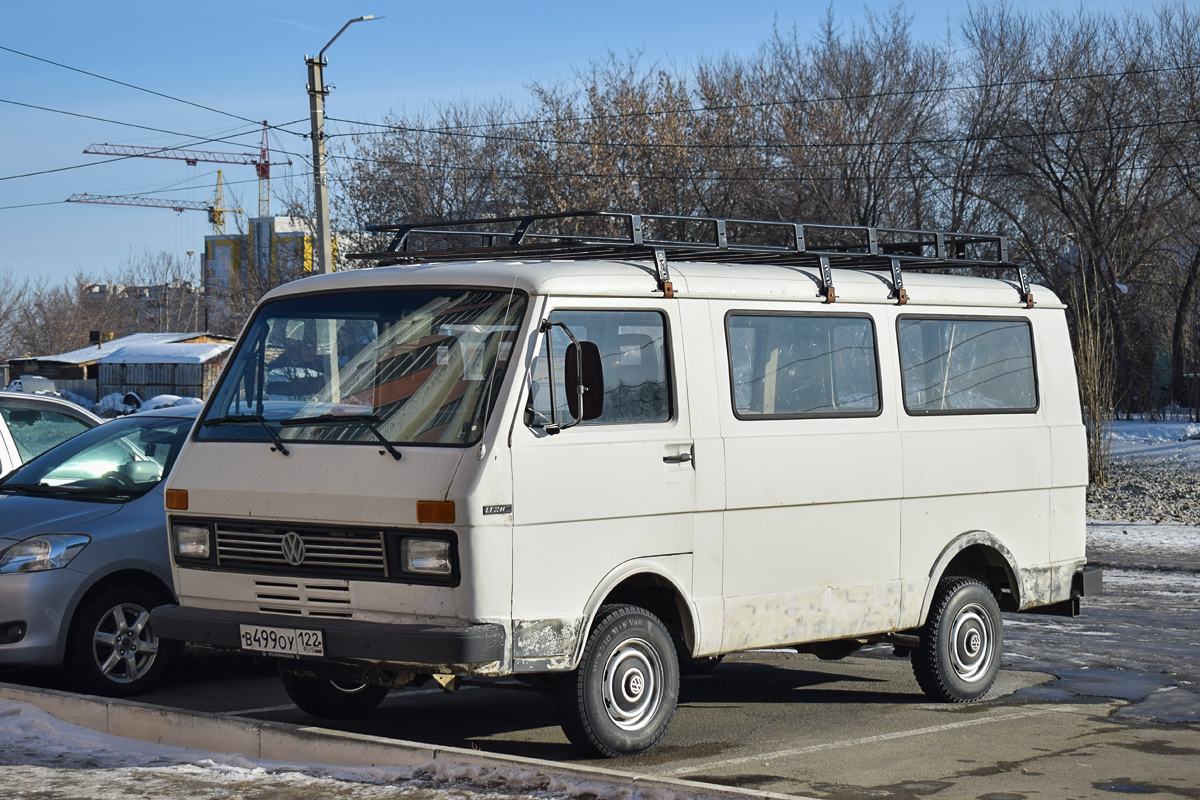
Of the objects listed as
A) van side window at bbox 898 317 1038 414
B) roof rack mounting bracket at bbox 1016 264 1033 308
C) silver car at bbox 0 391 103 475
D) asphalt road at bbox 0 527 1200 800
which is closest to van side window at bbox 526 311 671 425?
asphalt road at bbox 0 527 1200 800

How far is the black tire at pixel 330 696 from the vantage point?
7.06 m

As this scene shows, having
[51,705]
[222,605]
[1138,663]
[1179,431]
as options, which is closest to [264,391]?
[222,605]

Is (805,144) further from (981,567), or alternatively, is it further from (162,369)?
(981,567)

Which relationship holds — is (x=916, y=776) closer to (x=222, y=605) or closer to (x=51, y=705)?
(x=222, y=605)

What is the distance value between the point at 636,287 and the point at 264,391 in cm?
181

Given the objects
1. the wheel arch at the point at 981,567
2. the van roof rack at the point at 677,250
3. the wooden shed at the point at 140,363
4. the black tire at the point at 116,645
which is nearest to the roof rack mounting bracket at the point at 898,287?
the van roof rack at the point at 677,250

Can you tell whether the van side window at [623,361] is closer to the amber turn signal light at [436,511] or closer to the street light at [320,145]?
the amber turn signal light at [436,511]

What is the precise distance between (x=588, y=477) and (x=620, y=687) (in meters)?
0.98

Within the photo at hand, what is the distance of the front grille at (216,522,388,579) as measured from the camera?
575cm

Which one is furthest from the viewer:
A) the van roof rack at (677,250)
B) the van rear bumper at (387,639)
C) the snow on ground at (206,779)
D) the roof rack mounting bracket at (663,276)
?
the van roof rack at (677,250)

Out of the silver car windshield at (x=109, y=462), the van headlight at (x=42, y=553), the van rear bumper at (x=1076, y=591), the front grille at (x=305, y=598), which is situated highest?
the silver car windshield at (x=109, y=462)

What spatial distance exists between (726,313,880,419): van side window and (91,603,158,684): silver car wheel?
3.73m

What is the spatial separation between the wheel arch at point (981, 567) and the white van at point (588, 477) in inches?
1.0

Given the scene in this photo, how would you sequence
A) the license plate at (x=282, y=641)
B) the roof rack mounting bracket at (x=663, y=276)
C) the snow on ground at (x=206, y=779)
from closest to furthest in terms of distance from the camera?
the snow on ground at (x=206, y=779) < the license plate at (x=282, y=641) < the roof rack mounting bracket at (x=663, y=276)
